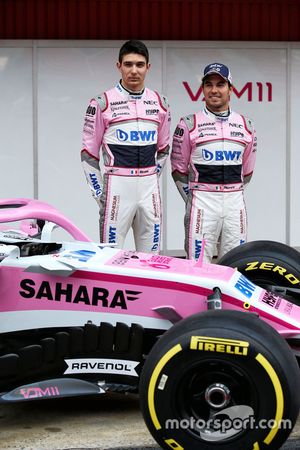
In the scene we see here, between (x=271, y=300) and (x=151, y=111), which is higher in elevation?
(x=151, y=111)

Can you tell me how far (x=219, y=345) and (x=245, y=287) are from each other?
30.7 inches

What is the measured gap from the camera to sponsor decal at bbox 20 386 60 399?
4.33 metres

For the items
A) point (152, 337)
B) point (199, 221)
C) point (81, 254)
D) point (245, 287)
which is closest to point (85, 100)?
point (199, 221)

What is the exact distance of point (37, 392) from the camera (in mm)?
4340

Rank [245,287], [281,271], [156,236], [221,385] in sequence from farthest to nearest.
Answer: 1. [156,236]
2. [281,271]
3. [245,287]
4. [221,385]

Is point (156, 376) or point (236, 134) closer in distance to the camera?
point (156, 376)

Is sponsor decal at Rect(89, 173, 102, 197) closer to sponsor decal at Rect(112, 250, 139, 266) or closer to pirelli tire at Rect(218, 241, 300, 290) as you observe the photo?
pirelli tire at Rect(218, 241, 300, 290)

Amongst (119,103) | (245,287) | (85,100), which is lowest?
(245,287)

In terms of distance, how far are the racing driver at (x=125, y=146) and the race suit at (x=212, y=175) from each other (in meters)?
0.23

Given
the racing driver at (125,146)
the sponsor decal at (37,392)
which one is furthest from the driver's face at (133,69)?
the sponsor decal at (37,392)

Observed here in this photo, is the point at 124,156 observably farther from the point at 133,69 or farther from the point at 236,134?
the point at 236,134

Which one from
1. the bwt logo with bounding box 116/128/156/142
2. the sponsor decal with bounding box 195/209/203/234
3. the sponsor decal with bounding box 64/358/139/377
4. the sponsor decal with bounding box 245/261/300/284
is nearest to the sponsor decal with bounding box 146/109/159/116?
the bwt logo with bounding box 116/128/156/142

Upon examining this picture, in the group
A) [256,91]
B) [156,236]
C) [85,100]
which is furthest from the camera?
[256,91]

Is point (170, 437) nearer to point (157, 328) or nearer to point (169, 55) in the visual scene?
point (157, 328)
